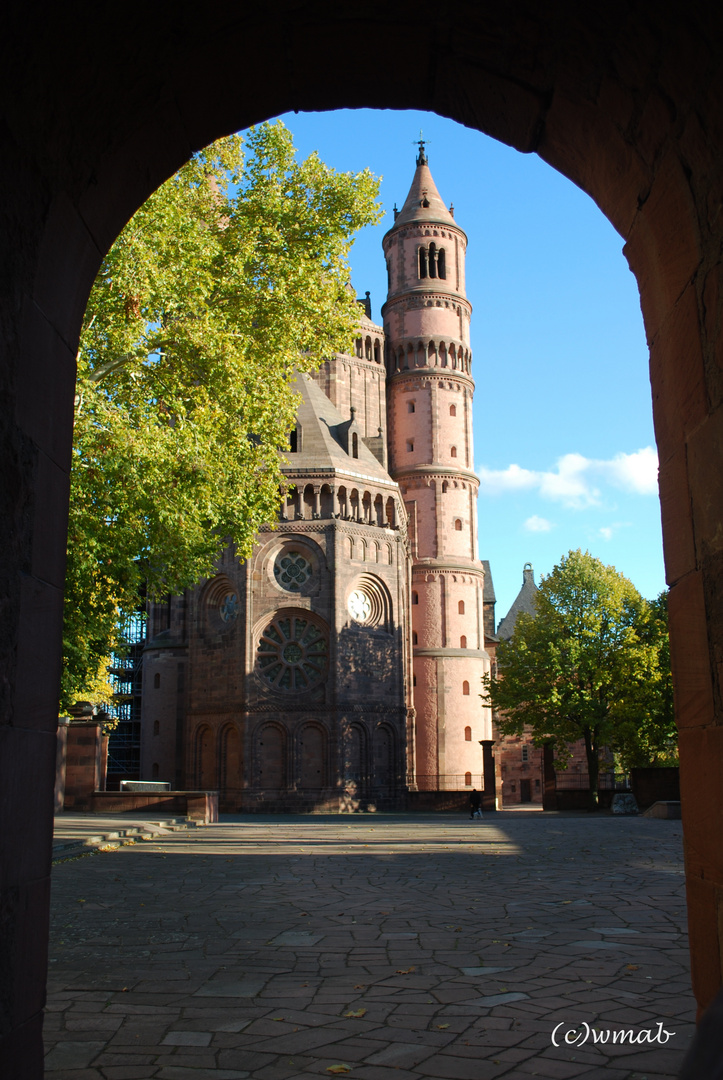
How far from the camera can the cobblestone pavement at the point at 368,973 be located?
449cm

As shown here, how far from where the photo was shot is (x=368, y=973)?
6.39 m

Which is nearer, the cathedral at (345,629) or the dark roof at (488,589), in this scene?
the cathedral at (345,629)

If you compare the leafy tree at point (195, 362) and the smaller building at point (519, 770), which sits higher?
the leafy tree at point (195, 362)

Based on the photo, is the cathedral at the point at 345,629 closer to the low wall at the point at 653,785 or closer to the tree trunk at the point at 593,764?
the tree trunk at the point at 593,764

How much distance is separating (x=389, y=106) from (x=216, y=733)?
1516 inches

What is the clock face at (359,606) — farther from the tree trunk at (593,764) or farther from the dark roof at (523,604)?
the dark roof at (523,604)

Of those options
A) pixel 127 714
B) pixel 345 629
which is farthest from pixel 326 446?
pixel 127 714

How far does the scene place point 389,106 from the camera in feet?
15.0

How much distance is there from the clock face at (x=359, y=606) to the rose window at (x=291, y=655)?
1.88m

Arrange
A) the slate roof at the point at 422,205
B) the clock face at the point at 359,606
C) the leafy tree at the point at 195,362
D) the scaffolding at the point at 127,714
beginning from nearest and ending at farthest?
the leafy tree at the point at 195,362 → the clock face at the point at 359,606 → the slate roof at the point at 422,205 → the scaffolding at the point at 127,714

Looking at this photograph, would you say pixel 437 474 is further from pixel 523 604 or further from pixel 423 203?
pixel 523 604

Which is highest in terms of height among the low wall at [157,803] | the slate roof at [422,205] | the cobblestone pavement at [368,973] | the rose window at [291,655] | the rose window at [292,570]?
the slate roof at [422,205]

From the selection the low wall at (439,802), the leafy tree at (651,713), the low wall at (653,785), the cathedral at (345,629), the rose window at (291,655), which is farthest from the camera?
the rose window at (291,655)

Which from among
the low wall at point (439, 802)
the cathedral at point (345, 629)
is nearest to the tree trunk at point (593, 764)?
the low wall at point (439, 802)
